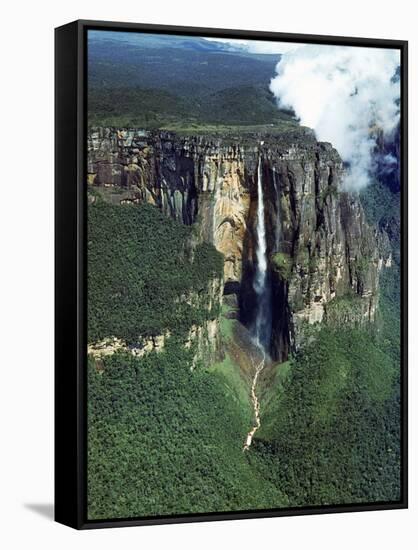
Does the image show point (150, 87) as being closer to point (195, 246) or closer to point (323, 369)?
point (195, 246)

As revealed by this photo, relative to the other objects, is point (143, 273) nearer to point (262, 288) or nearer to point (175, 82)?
point (262, 288)

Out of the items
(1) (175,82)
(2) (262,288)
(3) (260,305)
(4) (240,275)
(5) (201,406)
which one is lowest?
(5) (201,406)

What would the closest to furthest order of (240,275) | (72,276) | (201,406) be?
(72,276)
(201,406)
(240,275)

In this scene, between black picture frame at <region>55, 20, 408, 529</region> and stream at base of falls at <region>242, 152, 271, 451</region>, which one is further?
stream at base of falls at <region>242, 152, 271, 451</region>

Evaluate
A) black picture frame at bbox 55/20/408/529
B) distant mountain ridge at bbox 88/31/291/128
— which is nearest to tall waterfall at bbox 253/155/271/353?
distant mountain ridge at bbox 88/31/291/128

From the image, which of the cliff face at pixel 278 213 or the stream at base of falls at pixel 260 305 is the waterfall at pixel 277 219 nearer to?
Answer: the cliff face at pixel 278 213

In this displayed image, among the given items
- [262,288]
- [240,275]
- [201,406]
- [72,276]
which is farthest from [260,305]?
[72,276]

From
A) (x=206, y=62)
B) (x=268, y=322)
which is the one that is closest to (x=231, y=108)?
(x=206, y=62)

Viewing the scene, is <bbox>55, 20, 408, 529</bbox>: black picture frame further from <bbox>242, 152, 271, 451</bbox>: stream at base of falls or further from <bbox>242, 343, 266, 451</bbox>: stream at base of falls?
<bbox>242, 152, 271, 451</bbox>: stream at base of falls
